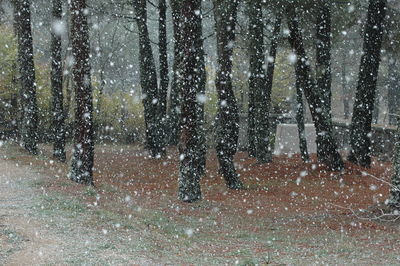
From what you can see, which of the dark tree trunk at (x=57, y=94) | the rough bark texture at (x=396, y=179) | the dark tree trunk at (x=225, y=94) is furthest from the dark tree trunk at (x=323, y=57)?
the dark tree trunk at (x=57, y=94)

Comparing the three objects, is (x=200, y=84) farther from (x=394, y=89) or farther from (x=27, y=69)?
(x=394, y=89)

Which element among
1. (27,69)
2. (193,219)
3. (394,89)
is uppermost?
(27,69)

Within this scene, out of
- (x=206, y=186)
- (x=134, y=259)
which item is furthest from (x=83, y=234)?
(x=206, y=186)

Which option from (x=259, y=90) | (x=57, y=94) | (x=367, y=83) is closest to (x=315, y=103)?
(x=367, y=83)

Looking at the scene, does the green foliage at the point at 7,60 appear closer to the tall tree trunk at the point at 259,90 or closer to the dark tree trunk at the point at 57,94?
the dark tree trunk at the point at 57,94

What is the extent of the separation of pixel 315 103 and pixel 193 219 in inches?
319

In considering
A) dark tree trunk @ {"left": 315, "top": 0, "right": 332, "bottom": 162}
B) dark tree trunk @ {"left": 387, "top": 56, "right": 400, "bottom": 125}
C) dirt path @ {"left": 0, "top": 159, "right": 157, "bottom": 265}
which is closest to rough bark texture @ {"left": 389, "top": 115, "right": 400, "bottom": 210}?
dirt path @ {"left": 0, "top": 159, "right": 157, "bottom": 265}

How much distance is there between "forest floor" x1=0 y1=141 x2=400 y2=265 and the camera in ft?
25.5

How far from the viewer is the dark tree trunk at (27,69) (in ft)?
61.1

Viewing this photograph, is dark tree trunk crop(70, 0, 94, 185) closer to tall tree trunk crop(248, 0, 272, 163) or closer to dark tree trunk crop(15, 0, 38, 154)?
dark tree trunk crop(15, 0, 38, 154)

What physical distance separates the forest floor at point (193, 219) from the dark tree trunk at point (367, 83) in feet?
3.17

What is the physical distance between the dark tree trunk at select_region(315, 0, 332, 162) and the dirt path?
11.3m

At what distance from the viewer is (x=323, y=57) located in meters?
18.9

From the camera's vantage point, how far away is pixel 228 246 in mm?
8992
